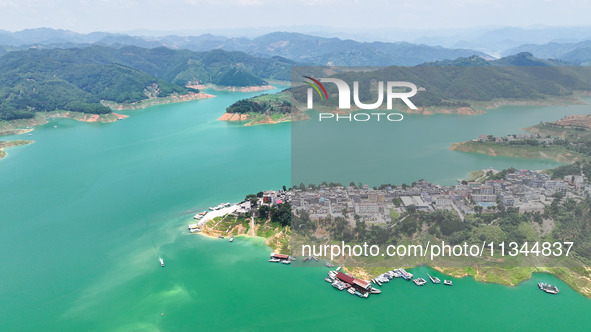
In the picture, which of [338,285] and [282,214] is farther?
[282,214]

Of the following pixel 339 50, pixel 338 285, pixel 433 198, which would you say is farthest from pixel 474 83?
pixel 339 50

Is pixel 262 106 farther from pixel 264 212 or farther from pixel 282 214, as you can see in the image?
pixel 282 214

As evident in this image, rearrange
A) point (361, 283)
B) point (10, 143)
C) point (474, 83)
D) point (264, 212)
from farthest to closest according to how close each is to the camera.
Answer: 1. point (474, 83)
2. point (10, 143)
3. point (264, 212)
4. point (361, 283)

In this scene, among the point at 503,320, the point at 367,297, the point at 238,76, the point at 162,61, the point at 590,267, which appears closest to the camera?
the point at 503,320

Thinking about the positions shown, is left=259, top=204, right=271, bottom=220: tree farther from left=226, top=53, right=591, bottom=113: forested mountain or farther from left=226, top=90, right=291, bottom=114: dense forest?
left=226, top=53, right=591, bottom=113: forested mountain

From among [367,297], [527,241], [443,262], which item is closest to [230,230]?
[367,297]

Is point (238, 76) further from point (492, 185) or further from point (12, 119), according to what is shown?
point (492, 185)

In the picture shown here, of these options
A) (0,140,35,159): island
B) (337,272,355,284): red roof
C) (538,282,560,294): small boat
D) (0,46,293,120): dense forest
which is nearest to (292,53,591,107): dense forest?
(0,46,293,120): dense forest

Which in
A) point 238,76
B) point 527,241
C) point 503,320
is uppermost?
point 238,76
